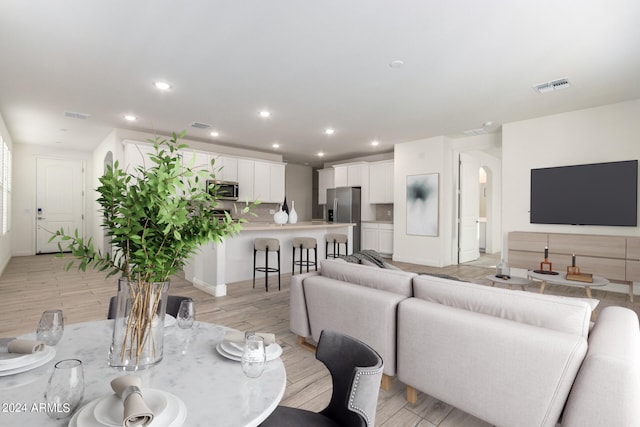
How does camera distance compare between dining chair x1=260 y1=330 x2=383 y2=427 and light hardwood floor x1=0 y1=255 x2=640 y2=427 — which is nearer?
dining chair x1=260 y1=330 x2=383 y2=427

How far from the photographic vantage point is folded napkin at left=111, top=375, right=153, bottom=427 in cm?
72

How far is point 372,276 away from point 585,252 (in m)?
4.26

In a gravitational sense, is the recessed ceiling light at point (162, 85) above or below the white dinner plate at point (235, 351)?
above

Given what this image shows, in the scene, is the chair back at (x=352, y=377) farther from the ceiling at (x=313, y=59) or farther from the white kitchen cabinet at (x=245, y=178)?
the white kitchen cabinet at (x=245, y=178)

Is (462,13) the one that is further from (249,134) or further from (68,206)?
(68,206)

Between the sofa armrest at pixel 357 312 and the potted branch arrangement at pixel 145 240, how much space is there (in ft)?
4.54

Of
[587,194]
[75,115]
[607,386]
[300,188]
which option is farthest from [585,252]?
[75,115]

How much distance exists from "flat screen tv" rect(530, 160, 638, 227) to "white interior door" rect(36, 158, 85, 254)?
10549 millimetres

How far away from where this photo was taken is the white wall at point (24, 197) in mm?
7738

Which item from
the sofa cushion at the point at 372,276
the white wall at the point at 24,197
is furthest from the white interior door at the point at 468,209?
the white wall at the point at 24,197

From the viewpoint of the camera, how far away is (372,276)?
238 centimetres

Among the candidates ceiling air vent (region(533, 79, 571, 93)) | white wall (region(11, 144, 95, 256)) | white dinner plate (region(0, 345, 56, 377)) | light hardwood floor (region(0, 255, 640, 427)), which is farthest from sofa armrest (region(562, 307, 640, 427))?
white wall (region(11, 144, 95, 256))

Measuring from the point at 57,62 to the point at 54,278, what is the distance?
3.67m

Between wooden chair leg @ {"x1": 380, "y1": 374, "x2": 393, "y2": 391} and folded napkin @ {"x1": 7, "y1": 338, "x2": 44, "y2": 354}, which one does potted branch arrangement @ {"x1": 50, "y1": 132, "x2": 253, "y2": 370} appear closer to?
folded napkin @ {"x1": 7, "y1": 338, "x2": 44, "y2": 354}
